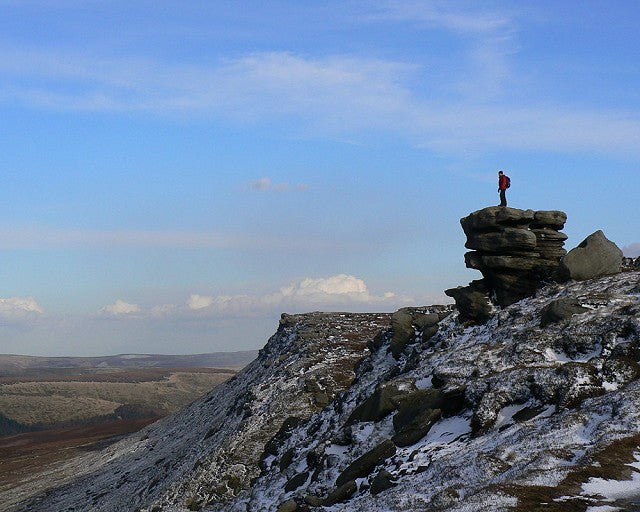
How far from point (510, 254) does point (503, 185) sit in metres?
4.13

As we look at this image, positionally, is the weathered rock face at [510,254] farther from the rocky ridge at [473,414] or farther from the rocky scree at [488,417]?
the rocky scree at [488,417]

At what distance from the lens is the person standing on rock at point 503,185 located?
3462 centimetres

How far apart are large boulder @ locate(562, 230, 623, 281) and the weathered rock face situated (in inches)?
30.9

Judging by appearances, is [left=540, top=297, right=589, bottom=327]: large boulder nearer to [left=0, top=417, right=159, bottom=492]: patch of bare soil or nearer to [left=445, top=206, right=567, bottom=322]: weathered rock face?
[left=445, top=206, right=567, bottom=322]: weathered rock face

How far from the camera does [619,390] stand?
63.0 feet

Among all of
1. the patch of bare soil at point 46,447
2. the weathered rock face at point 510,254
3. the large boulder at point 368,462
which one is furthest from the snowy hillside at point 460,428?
the patch of bare soil at point 46,447

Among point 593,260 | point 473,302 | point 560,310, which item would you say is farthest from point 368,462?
point 593,260

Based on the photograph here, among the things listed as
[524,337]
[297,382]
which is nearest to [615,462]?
[524,337]

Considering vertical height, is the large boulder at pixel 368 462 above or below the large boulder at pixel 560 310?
below

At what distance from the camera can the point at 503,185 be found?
114 ft

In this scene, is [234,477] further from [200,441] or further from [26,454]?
[26,454]

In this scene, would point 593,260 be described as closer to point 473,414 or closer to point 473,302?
point 473,302

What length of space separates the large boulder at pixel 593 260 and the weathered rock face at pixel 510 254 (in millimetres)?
786

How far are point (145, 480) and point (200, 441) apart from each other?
5040mm
